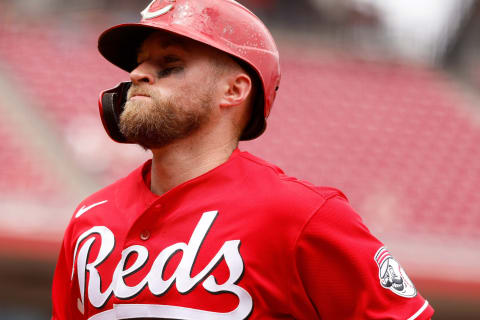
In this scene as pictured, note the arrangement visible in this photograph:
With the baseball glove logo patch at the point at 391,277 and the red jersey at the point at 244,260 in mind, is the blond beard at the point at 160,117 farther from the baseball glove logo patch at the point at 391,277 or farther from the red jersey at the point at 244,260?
the baseball glove logo patch at the point at 391,277

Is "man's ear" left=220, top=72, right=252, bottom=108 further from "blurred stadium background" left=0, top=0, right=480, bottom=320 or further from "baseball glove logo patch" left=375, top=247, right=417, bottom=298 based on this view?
"blurred stadium background" left=0, top=0, right=480, bottom=320

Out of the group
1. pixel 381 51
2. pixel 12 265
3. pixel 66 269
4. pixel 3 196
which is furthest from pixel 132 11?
pixel 66 269

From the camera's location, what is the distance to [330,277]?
1.86 metres

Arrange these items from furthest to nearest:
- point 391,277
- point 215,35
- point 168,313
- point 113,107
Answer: point 113,107
point 215,35
point 391,277
point 168,313

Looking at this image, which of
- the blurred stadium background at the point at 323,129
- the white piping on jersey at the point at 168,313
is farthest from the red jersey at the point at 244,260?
the blurred stadium background at the point at 323,129

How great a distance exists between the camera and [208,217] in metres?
1.94

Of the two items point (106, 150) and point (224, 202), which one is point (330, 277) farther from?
point (106, 150)

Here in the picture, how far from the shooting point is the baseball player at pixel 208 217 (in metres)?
1.84

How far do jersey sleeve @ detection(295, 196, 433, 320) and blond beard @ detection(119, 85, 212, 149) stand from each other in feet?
1.45

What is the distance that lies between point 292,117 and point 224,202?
5317mm

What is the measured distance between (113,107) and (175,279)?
1.95 ft

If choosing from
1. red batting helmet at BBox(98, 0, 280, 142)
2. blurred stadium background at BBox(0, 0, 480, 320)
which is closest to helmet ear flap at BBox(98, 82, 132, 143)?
red batting helmet at BBox(98, 0, 280, 142)

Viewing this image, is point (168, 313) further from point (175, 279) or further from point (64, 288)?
point (64, 288)

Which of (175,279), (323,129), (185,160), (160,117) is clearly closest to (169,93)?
(160,117)
